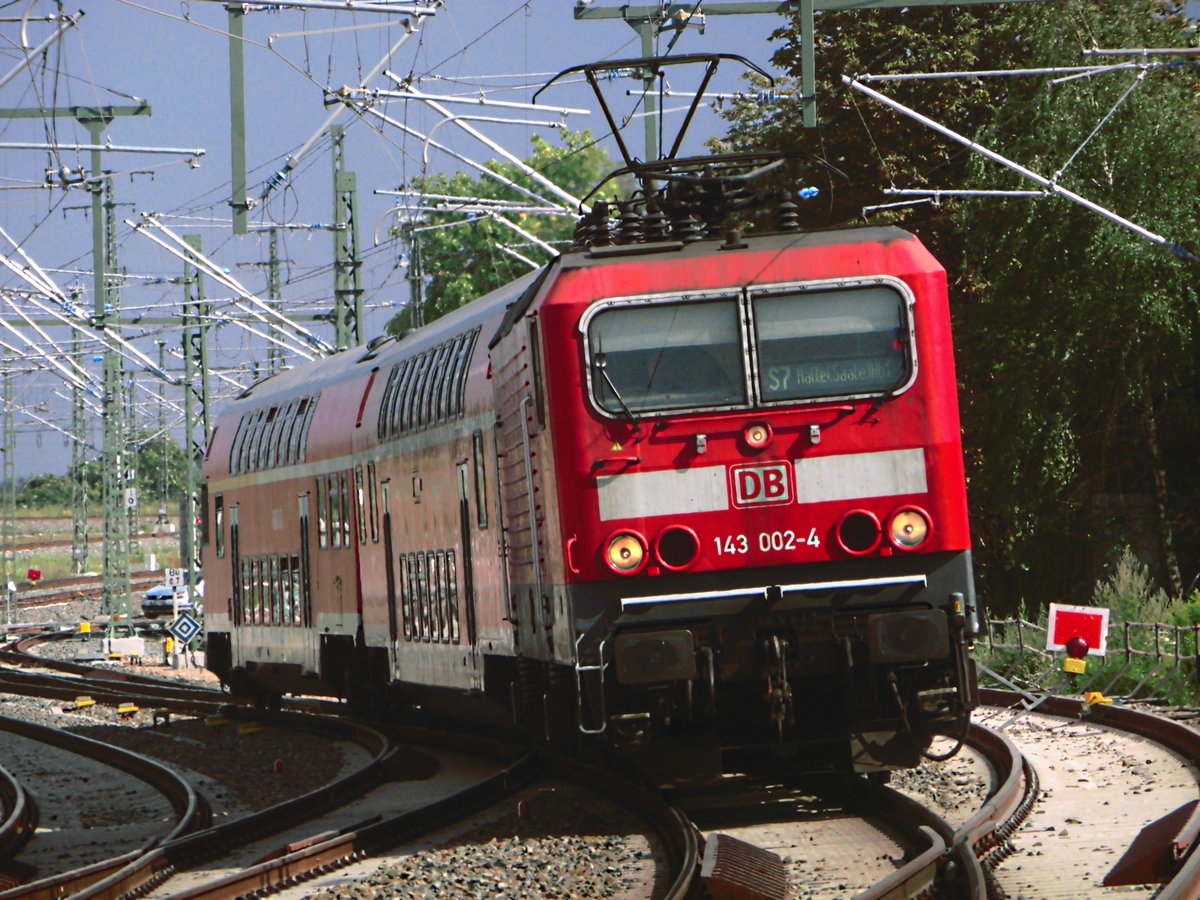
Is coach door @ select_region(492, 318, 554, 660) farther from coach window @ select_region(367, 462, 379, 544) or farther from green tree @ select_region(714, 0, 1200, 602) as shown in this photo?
green tree @ select_region(714, 0, 1200, 602)

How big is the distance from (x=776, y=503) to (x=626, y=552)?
35.6 inches

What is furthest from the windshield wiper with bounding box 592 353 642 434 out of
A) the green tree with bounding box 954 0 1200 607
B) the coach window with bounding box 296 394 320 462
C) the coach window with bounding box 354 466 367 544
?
the green tree with bounding box 954 0 1200 607

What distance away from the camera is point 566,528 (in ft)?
38.2

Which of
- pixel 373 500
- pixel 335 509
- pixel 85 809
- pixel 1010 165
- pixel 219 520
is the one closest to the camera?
pixel 85 809

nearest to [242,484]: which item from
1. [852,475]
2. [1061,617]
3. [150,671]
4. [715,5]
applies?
[715,5]

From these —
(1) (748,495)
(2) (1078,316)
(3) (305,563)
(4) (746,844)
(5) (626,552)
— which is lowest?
(4) (746,844)

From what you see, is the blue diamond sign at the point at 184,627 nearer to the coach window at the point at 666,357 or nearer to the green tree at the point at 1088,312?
the green tree at the point at 1088,312

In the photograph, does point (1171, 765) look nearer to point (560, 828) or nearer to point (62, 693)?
point (560, 828)

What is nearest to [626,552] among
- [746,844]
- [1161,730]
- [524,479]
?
[524,479]

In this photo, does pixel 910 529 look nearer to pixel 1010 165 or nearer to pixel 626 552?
pixel 626 552

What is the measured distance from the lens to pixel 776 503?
11656mm

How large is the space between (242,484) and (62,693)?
8880 millimetres

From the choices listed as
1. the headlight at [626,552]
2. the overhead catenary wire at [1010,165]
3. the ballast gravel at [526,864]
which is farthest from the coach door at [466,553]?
the overhead catenary wire at [1010,165]

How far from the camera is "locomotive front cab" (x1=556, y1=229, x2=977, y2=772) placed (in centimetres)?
1152
